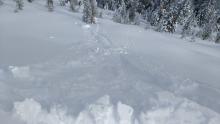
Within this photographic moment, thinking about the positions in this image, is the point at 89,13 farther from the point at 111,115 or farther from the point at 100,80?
the point at 111,115

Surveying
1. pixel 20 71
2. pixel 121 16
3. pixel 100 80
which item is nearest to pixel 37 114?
pixel 20 71

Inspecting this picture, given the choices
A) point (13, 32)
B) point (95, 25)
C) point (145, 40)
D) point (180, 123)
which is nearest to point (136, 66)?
point (180, 123)

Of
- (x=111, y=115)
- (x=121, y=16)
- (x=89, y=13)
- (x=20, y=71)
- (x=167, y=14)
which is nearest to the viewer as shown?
(x=111, y=115)

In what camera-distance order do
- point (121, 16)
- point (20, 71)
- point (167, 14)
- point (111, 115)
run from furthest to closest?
point (167, 14)
point (121, 16)
point (20, 71)
point (111, 115)

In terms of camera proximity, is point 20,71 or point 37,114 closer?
point 37,114

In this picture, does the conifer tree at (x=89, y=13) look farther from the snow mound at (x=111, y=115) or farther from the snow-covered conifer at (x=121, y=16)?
the snow mound at (x=111, y=115)

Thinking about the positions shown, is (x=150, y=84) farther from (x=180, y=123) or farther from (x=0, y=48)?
(x=0, y=48)

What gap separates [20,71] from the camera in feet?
32.1

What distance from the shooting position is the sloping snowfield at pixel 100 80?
762 cm

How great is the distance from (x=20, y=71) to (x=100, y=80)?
2.55 meters

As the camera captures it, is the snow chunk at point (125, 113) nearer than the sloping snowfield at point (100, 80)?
Yes

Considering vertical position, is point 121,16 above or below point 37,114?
below

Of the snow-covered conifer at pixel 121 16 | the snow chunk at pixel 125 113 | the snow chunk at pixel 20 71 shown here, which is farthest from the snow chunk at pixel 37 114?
the snow-covered conifer at pixel 121 16

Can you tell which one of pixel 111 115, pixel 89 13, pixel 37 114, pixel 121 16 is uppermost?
pixel 89 13
